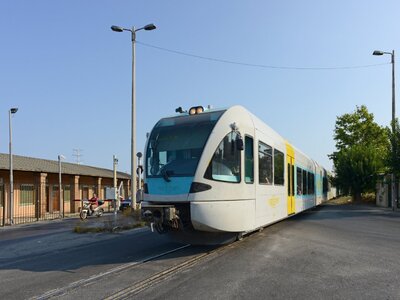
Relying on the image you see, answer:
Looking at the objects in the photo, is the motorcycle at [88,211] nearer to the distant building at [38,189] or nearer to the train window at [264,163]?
the distant building at [38,189]

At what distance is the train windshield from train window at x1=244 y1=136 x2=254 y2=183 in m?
1.08

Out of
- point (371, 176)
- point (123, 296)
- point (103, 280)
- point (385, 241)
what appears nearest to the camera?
point (123, 296)

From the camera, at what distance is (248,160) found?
1062 centimetres

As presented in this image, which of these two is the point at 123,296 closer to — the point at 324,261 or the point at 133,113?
the point at 324,261

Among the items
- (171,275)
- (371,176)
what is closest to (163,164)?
(171,275)

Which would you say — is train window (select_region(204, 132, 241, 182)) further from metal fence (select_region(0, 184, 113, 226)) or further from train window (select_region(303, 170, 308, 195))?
metal fence (select_region(0, 184, 113, 226))

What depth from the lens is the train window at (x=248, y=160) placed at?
10461mm

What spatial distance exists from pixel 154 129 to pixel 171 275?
13.9ft

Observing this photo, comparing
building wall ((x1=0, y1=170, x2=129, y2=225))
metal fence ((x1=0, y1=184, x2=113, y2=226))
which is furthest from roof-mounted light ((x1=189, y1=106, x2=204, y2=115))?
metal fence ((x1=0, y1=184, x2=113, y2=226))

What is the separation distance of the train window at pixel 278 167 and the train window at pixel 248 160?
8.61 ft

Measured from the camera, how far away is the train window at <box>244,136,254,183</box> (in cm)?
1046

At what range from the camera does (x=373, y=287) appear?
699cm

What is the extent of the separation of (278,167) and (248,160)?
3.44m

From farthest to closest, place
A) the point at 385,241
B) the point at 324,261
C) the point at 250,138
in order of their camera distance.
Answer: the point at 385,241
the point at 250,138
the point at 324,261
